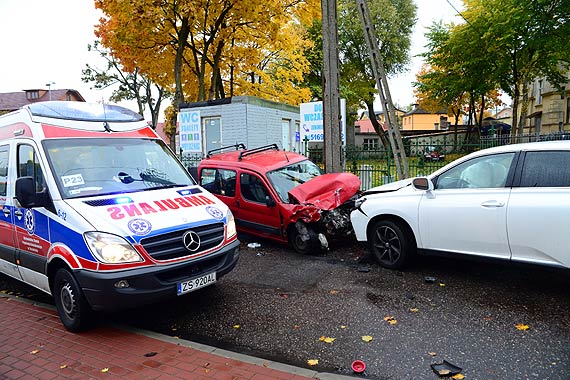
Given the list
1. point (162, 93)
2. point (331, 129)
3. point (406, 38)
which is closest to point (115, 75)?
point (162, 93)

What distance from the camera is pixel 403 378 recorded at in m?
3.32

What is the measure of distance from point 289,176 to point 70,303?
433 centimetres

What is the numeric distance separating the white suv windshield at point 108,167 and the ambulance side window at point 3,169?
1058mm

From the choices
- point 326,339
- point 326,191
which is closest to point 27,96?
point 326,191

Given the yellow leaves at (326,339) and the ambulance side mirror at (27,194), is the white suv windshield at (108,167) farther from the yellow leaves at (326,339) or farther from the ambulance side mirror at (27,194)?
the yellow leaves at (326,339)

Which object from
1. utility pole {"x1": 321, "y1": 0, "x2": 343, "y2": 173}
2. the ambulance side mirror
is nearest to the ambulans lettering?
the ambulance side mirror

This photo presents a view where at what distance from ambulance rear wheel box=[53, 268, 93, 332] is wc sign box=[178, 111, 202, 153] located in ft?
35.3

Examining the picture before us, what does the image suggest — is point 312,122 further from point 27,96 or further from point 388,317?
point 27,96

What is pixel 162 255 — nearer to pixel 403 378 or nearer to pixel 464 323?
pixel 403 378

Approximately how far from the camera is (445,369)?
11.1ft

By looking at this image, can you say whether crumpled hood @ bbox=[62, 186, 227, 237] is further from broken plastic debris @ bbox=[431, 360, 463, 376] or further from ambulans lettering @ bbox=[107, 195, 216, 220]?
broken plastic debris @ bbox=[431, 360, 463, 376]

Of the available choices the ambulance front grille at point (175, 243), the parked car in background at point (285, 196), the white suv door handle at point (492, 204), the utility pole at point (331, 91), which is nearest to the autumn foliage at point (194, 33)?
the utility pole at point (331, 91)

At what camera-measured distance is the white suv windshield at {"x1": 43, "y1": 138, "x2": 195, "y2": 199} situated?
14.8 feet

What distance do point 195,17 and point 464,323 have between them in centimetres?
1346
